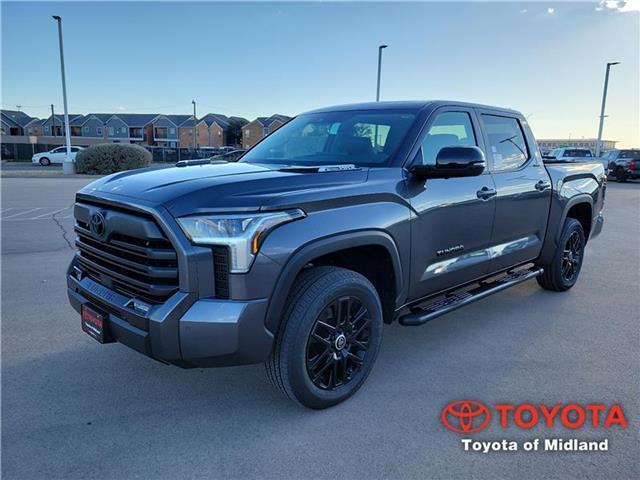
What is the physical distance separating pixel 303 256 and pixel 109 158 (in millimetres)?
23655

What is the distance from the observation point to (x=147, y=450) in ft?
8.37

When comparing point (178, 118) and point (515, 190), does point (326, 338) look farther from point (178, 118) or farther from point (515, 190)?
point (178, 118)

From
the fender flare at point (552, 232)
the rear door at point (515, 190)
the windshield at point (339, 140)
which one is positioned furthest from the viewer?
the fender flare at point (552, 232)

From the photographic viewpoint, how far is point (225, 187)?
99.3 inches

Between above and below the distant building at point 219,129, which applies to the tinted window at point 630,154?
below

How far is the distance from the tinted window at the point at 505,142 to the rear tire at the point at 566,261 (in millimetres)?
1095

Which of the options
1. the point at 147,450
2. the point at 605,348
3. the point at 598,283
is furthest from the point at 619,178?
the point at 147,450

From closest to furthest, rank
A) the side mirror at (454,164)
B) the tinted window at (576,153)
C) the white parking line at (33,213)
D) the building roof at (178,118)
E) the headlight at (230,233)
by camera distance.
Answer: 1. the headlight at (230,233)
2. the side mirror at (454,164)
3. the white parking line at (33,213)
4. the tinted window at (576,153)
5. the building roof at (178,118)

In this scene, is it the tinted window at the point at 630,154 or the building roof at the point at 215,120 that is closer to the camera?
the tinted window at the point at 630,154

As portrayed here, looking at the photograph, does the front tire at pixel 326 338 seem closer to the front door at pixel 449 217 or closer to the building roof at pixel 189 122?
the front door at pixel 449 217

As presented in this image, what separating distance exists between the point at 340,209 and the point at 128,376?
6.34 ft

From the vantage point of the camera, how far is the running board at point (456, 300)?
3.36m

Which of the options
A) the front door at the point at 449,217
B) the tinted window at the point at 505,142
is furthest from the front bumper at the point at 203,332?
the tinted window at the point at 505,142

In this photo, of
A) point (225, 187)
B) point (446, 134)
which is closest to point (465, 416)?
point (225, 187)
